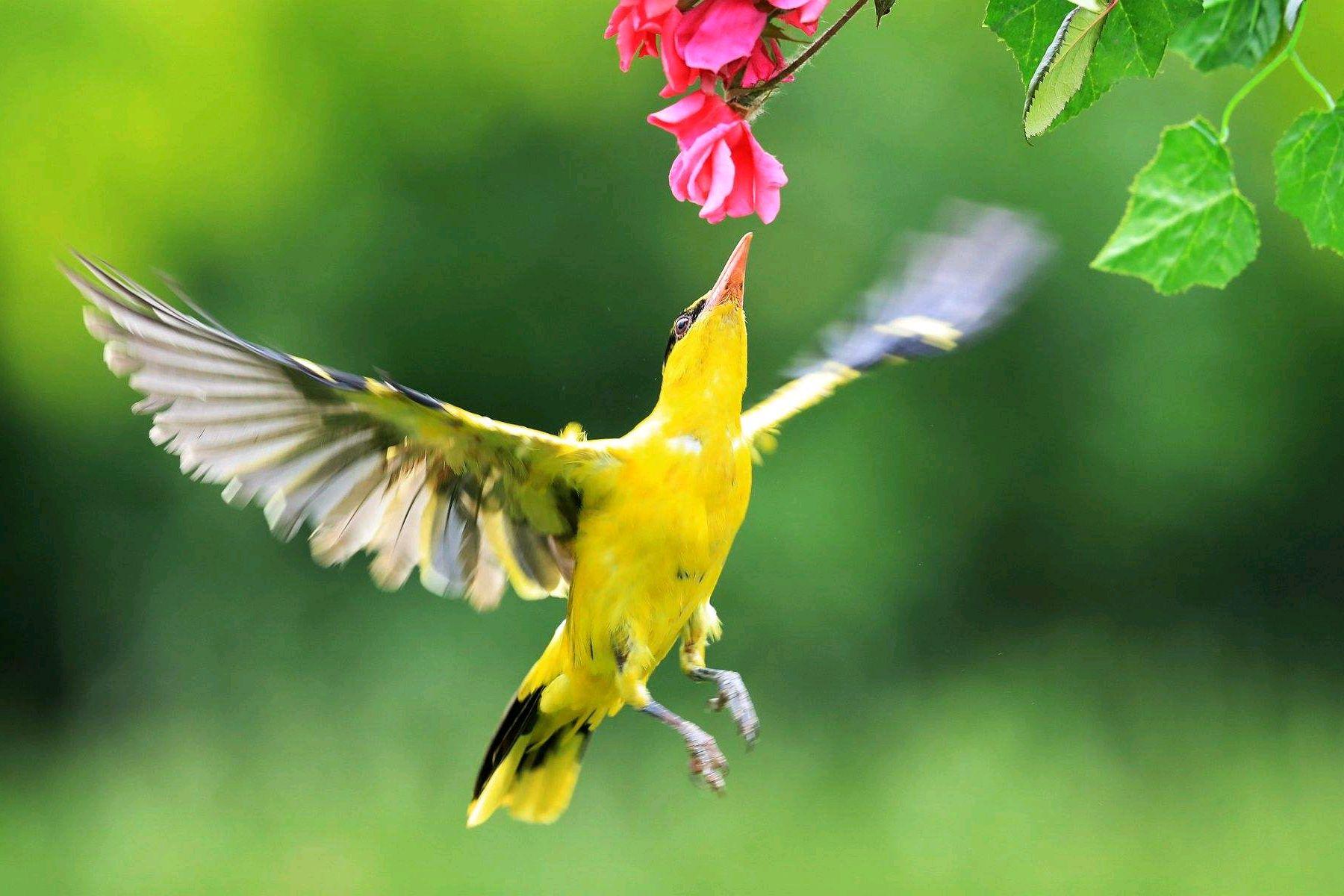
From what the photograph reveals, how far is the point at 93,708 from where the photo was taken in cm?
507

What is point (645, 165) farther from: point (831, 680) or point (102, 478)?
point (102, 478)

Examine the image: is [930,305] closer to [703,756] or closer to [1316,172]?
[703,756]

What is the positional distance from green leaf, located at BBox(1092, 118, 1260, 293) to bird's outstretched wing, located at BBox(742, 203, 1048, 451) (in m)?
0.93

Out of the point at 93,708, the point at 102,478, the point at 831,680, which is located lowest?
the point at 93,708

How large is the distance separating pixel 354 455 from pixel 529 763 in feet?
1.83

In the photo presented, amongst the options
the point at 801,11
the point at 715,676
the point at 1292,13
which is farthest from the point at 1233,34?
the point at 715,676

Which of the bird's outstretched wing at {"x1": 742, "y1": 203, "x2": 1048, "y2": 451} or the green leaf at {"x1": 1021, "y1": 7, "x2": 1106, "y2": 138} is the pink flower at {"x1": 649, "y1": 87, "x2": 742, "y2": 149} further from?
the bird's outstretched wing at {"x1": 742, "y1": 203, "x2": 1048, "y2": 451}

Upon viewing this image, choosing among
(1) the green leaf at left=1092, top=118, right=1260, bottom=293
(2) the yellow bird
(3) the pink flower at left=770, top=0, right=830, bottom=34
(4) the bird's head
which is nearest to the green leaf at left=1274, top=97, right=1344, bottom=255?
(1) the green leaf at left=1092, top=118, right=1260, bottom=293

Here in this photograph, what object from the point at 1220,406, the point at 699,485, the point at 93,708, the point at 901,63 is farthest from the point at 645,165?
the point at 699,485

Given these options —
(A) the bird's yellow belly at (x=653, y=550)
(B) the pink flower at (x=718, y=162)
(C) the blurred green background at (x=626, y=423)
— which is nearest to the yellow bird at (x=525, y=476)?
(A) the bird's yellow belly at (x=653, y=550)

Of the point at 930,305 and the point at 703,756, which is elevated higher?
the point at 930,305

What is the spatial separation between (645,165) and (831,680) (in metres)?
1.73

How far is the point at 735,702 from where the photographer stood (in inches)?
59.9

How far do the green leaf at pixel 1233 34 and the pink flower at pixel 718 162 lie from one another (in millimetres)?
257
